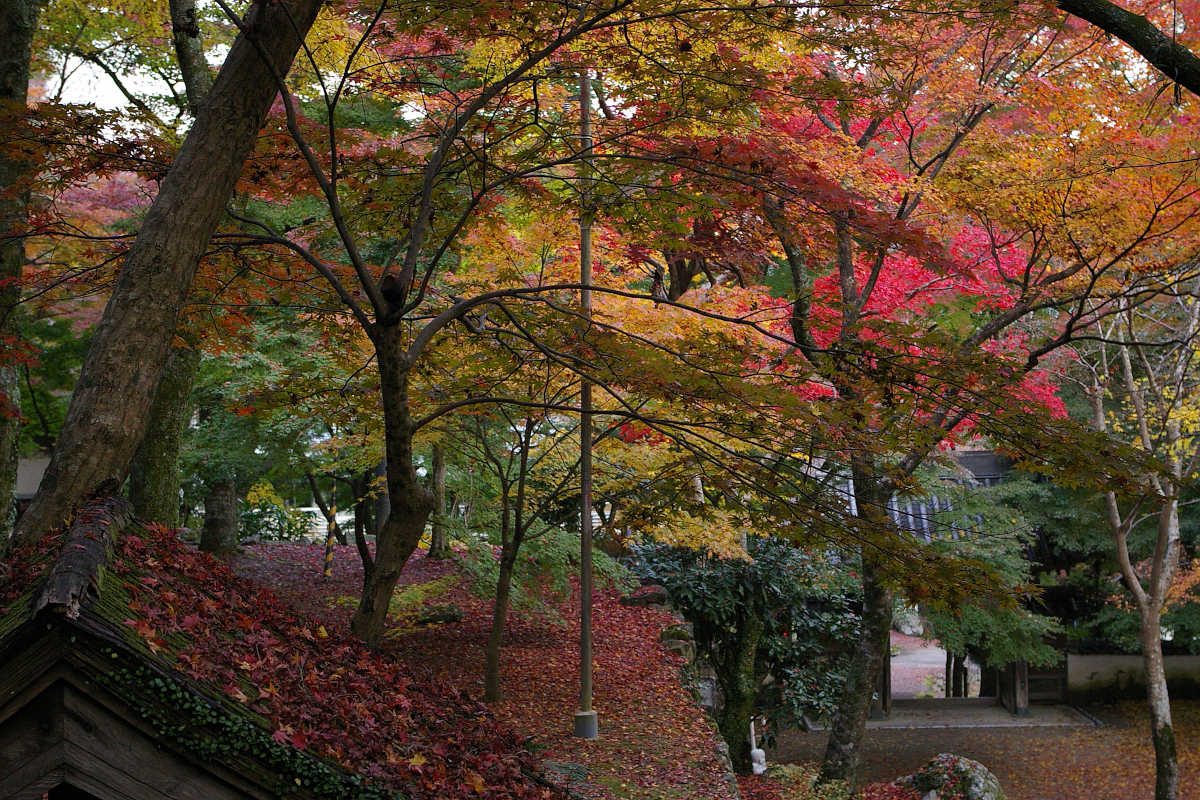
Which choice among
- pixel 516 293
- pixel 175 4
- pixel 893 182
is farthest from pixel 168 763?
pixel 893 182

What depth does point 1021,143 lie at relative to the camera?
1164cm

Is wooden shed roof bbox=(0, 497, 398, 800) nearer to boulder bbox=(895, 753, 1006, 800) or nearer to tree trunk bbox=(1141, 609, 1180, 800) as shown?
boulder bbox=(895, 753, 1006, 800)

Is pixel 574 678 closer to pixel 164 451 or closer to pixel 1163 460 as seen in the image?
pixel 164 451

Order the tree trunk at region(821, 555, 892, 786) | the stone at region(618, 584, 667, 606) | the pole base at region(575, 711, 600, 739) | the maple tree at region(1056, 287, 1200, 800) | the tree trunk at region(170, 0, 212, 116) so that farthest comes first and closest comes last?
the stone at region(618, 584, 667, 606), the maple tree at region(1056, 287, 1200, 800), the tree trunk at region(821, 555, 892, 786), the tree trunk at region(170, 0, 212, 116), the pole base at region(575, 711, 600, 739)

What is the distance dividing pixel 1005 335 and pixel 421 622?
38.9 feet

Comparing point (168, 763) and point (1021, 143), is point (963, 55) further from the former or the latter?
point (168, 763)

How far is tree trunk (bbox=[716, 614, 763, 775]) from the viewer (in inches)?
547

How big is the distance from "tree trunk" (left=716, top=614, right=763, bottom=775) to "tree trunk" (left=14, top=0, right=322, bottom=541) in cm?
1148

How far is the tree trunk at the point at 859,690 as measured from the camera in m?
12.0

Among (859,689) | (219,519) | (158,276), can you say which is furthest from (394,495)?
(219,519)

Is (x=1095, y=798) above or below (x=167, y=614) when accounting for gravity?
below

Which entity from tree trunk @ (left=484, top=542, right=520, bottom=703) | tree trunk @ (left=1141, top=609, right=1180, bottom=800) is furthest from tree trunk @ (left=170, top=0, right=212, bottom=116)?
tree trunk @ (left=1141, top=609, right=1180, bottom=800)

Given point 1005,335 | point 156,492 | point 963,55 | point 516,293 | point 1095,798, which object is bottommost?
point 1095,798

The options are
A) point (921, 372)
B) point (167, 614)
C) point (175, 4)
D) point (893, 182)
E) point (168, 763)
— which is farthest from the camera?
point (893, 182)
